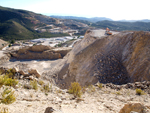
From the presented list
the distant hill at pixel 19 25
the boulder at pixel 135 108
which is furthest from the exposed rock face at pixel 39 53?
the distant hill at pixel 19 25

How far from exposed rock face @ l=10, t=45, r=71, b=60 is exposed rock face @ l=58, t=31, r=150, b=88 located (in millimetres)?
11200

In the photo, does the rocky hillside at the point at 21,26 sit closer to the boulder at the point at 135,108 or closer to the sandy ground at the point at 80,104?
the sandy ground at the point at 80,104

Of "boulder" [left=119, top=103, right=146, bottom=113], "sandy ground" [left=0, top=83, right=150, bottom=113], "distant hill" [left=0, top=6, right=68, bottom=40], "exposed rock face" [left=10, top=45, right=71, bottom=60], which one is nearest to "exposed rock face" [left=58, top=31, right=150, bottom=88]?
"sandy ground" [left=0, top=83, right=150, bottom=113]

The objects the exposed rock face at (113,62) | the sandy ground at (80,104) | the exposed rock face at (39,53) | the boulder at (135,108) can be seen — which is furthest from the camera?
the exposed rock face at (39,53)

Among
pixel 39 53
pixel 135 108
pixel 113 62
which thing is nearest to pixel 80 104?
pixel 135 108

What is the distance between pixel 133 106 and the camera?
290 centimetres

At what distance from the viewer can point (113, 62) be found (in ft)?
28.3

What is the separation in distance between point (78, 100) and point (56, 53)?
18.9 meters

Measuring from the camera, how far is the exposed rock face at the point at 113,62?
712 centimetres

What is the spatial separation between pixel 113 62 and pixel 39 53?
18103 mm

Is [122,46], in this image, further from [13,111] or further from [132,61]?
[13,111]

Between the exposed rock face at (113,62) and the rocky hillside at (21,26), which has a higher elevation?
the rocky hillside at (21,26)

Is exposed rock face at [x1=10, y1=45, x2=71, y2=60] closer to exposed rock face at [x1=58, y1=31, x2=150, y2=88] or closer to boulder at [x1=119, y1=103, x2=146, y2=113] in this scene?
exposed rock face at [x1=58, y1=31, x2=150, y2=88]

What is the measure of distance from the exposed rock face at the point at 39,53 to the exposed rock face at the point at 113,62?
441 inches
